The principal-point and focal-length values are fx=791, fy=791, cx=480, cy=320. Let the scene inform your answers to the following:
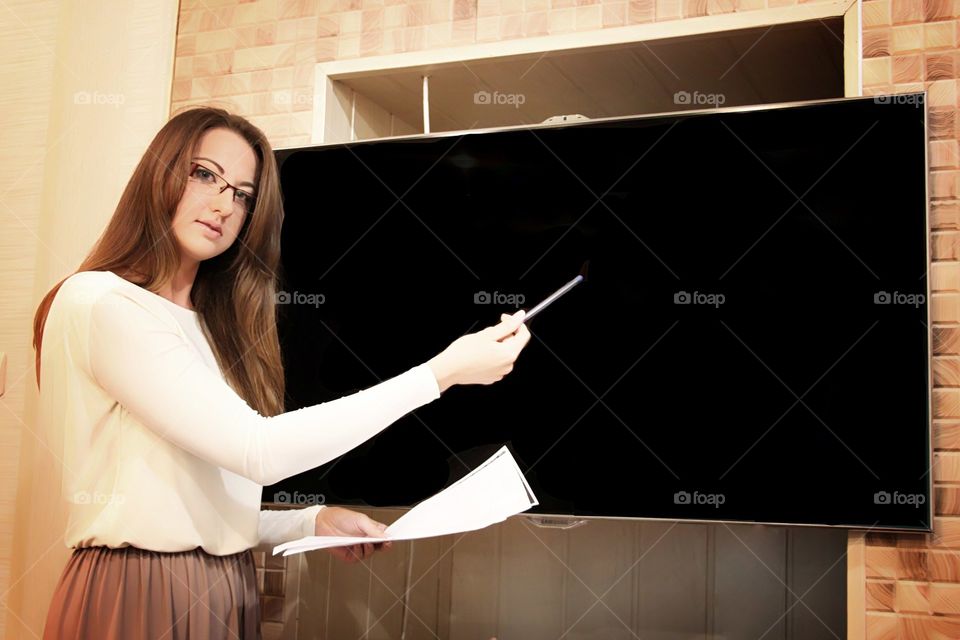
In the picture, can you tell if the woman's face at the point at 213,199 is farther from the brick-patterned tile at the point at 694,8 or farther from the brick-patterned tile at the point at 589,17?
the brick-patterned tile at the point at 694,8

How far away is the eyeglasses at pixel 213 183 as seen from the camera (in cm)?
136

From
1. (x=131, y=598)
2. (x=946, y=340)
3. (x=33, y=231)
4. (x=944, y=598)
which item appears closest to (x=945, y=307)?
(x=946, y=340)

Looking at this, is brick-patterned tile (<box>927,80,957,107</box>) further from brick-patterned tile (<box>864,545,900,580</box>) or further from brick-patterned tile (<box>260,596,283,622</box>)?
brick-patterned tile (<box>260,596,283,622</box>)

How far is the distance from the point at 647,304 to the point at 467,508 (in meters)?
0.53

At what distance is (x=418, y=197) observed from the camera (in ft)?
5.43

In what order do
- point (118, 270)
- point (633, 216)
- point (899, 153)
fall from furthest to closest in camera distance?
point (633, 216) → point (899, 153) → point (118, 270)

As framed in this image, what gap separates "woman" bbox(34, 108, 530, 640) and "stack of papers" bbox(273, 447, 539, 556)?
118 mm

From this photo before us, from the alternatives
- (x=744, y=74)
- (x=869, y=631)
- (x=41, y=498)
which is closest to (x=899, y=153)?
(x=744, y=74)

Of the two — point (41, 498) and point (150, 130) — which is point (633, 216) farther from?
point (41, 498)

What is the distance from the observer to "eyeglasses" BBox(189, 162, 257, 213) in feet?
4.46

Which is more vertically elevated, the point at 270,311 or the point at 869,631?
the point at 270,311

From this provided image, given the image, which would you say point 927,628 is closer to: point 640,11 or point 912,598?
point 912,598

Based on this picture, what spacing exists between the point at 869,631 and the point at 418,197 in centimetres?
115

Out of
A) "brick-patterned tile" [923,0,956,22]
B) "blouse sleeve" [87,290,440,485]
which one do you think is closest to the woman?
"blouse sleeve" [87,290,440,485]
